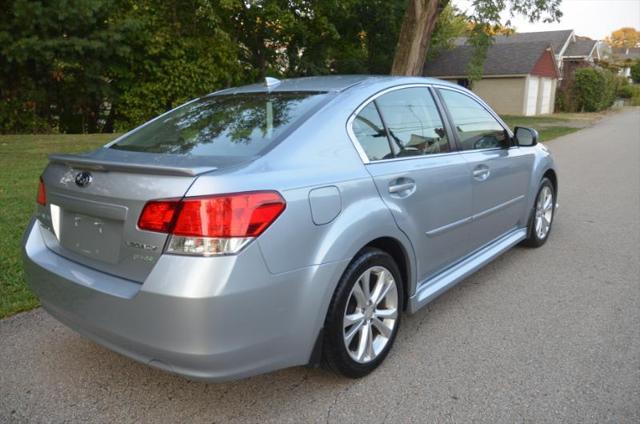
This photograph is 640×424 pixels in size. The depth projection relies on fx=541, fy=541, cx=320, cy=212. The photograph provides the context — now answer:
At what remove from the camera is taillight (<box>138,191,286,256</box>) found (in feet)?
7.22

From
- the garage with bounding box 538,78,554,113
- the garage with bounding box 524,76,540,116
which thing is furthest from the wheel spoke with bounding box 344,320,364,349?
the garage with bounding box 538,78,554,113

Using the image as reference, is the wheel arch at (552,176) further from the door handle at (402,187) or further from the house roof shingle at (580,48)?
the house roof shingle at (580,48)

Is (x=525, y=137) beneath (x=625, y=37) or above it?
beneath

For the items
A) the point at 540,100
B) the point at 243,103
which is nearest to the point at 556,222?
the point at 243,103

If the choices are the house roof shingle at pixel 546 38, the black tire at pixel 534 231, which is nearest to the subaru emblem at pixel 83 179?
the black tire at pixel 534 231

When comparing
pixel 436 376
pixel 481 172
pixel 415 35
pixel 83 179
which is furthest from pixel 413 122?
pixel 415 35

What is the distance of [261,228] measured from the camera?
7.43 ft

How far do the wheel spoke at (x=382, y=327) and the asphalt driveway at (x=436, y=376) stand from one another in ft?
0.59

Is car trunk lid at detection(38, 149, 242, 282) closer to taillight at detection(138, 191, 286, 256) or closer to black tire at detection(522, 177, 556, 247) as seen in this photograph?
taillight at detection(138, 191, 286, 256)

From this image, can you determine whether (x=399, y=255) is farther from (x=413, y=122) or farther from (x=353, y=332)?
(x=413, y=122)

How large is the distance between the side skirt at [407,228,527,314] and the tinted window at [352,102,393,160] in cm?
88

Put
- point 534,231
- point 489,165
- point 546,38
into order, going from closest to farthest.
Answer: point 489,165
point 534,231
point 546,38

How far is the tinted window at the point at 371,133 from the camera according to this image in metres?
2.96

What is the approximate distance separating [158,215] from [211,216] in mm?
237
